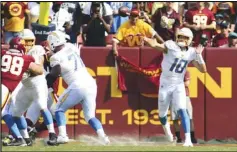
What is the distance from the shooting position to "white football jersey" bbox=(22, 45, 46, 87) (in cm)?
1514

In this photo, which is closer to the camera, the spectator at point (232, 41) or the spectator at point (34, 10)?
the spectator at point (232, 41)

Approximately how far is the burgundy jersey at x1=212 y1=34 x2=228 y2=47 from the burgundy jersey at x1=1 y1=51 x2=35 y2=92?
422cm

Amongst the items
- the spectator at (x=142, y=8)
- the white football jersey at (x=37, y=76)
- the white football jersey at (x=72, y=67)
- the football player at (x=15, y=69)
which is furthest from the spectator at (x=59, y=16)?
the football player at (x=15, y=69)

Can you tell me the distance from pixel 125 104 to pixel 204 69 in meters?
1.79

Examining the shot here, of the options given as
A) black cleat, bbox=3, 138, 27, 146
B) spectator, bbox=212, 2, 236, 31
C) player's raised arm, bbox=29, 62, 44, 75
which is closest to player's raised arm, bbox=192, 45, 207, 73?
player's raised arm, bbox=29, 62, 44, 75

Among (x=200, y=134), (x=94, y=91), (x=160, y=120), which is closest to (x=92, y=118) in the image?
(x=94, y=91)

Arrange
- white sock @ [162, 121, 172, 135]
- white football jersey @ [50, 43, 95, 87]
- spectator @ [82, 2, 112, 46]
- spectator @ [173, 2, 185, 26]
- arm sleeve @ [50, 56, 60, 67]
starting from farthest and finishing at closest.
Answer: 1. spectator @ [173, 2, 185, 26]
2. spectator @ [82, 2, 112, 46]
3. white sock @ [162, 121, 172, 135]
4. white football jersey @ [50, 43, 95, 87]
5. arm sleeve @ [50, 56, 60, 67]

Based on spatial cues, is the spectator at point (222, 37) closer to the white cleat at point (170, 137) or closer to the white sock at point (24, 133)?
the white cleat at point (170, 137)

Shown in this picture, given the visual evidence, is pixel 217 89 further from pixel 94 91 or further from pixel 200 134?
pixel 94 91

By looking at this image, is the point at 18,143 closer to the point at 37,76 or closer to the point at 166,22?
the point at 37,76

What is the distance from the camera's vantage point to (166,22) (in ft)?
57.2

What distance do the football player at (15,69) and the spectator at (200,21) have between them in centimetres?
368

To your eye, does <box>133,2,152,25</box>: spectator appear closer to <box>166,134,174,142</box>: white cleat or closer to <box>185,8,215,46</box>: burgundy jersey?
<box>185,8,215,46</box>: burgundy jersey

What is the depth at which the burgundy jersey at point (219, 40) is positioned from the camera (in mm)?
17587
